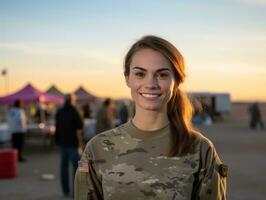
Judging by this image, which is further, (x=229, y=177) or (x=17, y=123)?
(x=17, y=123)

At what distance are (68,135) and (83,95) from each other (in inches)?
724

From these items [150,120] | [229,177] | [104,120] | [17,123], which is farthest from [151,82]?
[17,123]

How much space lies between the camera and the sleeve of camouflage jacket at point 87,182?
2.21m

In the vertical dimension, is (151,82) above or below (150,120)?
above

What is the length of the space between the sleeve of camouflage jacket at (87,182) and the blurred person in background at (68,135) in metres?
6.53

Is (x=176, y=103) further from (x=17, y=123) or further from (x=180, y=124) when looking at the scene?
(x=17, y=123)

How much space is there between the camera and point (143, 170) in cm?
214

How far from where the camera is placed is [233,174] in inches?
445

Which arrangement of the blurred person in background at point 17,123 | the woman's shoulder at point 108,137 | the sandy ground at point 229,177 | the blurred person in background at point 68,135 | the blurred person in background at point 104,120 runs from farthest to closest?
the blurred person in background at point 17,123
the blurred person in background at point 104,120
the sandy ground at point 229,177
the blurred person in background at point 68,135
the woman's shoulder at point 108,137

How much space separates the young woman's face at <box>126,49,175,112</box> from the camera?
217cm

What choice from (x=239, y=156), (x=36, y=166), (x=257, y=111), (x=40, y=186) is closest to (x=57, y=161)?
(x=36, y=166)

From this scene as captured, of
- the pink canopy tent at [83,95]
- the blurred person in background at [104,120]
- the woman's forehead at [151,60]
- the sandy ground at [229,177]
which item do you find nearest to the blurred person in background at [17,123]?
the sandy ground at [229,177]

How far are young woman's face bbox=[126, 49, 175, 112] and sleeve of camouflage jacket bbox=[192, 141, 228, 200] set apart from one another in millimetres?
289

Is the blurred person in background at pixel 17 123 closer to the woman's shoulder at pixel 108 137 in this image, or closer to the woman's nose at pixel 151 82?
the woman's shoulder at pixel 108 137
